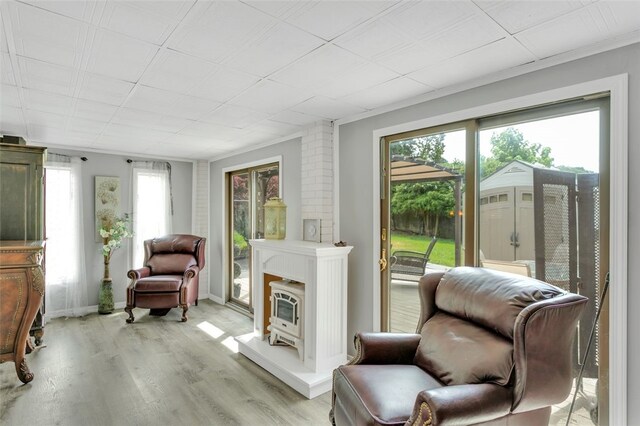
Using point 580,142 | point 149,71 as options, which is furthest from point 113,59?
point 580,142

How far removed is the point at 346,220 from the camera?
3.31 meters

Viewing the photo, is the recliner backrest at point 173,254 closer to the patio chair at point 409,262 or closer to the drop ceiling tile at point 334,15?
the patio chair at point 409,262

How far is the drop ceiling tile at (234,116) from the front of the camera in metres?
2.99

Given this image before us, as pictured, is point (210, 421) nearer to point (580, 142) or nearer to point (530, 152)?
point (530, 152)

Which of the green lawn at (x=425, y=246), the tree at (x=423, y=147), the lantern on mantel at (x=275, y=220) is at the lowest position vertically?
the green lawn at (x=425, y=246)

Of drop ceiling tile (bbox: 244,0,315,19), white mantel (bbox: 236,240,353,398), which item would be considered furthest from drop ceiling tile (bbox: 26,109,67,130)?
drop ceiling tile (bbox: 244,0,315,19)

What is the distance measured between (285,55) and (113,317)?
444cm

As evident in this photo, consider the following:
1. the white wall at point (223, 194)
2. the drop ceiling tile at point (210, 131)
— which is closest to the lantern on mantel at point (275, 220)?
the white wall at point (223, 194)

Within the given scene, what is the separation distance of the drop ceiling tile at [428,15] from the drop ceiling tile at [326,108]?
1.13 m

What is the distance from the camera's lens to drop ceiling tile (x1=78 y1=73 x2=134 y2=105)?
2309 mm

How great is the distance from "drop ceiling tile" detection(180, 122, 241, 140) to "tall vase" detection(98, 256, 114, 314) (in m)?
2.40

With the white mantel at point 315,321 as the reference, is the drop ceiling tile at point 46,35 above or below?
above

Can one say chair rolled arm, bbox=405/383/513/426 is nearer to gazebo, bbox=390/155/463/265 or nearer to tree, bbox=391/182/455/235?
gazebo, bbox=390/155/463/265

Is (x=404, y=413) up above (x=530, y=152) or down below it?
below
